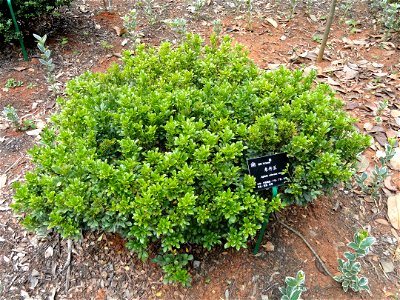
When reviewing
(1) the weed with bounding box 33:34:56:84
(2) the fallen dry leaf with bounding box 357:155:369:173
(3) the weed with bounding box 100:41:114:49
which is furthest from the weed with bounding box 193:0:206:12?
(2) the fallen dry leaf with bounding box 357:155:369:173

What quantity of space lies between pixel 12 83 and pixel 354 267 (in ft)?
13.3

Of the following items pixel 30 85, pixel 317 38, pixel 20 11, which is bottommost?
pixel 30 85

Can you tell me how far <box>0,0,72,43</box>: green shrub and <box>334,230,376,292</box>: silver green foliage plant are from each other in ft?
13.9

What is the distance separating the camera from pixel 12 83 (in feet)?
14.4

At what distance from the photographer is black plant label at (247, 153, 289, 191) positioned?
225 centimetres

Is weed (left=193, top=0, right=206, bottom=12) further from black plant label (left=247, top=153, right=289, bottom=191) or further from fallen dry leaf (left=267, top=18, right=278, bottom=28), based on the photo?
black plant label (left=247, top=153, right=289, bottom=191)

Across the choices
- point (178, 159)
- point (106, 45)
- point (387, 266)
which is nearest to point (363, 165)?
point (387, 266)

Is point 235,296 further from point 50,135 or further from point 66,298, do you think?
point 50,135

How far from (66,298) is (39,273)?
1.01 feet

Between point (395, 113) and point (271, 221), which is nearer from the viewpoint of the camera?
point (271, 221)

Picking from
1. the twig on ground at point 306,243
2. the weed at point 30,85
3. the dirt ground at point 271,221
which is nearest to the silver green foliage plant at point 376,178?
the dirt ground at point 271,221

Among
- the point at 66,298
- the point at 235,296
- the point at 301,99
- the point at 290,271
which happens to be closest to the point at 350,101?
the point at 301,99

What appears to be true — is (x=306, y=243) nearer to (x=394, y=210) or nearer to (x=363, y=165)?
(x=394, y=210)

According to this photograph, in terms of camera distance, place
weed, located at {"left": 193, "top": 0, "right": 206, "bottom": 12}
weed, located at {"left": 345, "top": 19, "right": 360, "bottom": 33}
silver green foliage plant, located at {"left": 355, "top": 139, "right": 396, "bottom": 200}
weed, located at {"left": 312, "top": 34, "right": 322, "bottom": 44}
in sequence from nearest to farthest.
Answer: silver green foliage plant, located at {"left": 355, "top": 139, "right": 396, "bottom": 200} < weed, located at {"left": 312, "top": 34, "right": 322, "bottom": 44} < weed, located at {"left": 345, "top": 19, "right": 360, "bottom": 33} < weed, located at {"left": 193, "top": 0, "right": 206, "bottom": 12}
